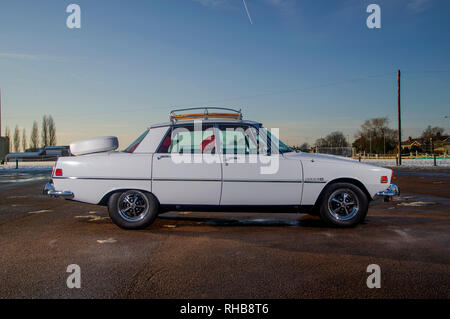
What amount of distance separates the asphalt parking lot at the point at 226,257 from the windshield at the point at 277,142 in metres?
1.21

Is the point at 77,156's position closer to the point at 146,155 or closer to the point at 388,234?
the point at 146,155

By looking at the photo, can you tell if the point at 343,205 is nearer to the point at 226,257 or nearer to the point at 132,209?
the point at 226,257

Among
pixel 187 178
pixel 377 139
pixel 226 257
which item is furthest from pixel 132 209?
pixel 377 139

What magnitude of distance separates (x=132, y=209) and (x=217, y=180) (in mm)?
1368

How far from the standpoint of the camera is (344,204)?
5.31m

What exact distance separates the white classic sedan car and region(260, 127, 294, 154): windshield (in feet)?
0.11

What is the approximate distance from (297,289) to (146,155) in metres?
3.19

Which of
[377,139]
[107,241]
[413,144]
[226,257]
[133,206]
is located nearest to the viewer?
[226,257]

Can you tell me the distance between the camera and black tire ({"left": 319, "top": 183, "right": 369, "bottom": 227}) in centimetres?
523

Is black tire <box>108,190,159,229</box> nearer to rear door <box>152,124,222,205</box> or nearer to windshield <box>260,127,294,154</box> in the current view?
rear door <box>152,124,222,205</box>

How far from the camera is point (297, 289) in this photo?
2.92 meters

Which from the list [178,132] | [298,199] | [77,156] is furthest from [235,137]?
[77,156]

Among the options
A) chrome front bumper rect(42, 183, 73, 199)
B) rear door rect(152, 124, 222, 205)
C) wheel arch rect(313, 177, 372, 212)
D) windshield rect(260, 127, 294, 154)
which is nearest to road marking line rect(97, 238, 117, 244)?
rear door rect(152, 124, 222, 205)

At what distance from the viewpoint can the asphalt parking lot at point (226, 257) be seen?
9.62 feet
